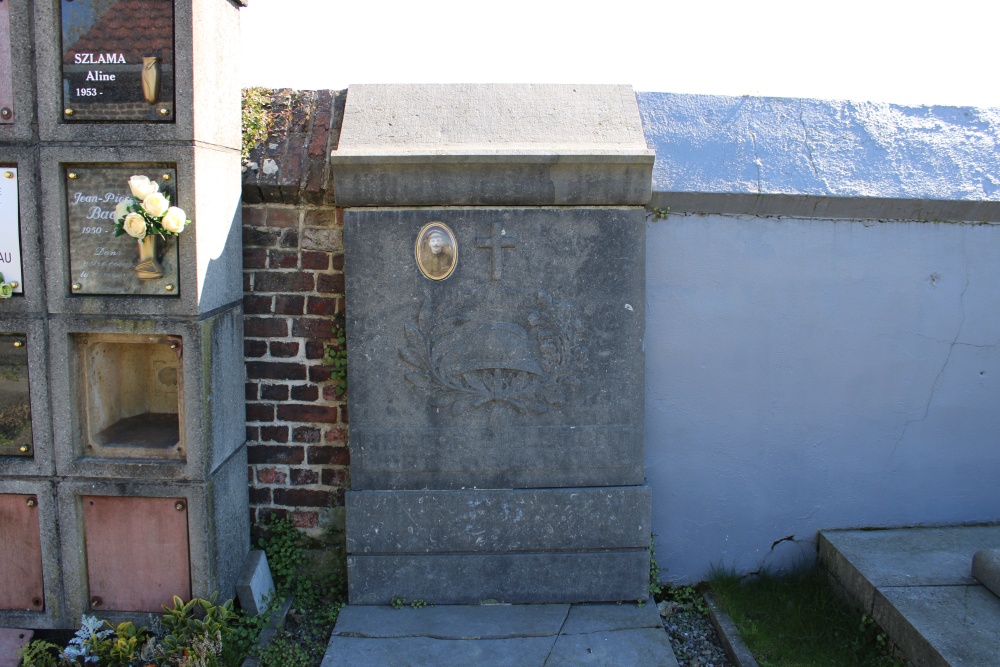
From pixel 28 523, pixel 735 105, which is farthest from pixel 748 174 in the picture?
pixel 28 523

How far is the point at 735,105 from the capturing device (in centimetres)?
348

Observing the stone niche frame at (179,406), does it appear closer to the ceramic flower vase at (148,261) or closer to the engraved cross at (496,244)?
the ceramic flower vase at (148,261)

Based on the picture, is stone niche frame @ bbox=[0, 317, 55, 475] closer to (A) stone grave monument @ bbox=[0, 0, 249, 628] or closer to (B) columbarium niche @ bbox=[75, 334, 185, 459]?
(A) stone grave monument @ bbox=[0, 0, 249, 628]

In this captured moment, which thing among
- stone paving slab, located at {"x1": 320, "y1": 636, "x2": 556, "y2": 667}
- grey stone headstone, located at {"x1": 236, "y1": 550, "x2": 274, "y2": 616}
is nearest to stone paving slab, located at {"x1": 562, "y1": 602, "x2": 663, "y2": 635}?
stone paving slab, located at {"x1": 320, "y1": 636, "x2": 556, "y2": 667}

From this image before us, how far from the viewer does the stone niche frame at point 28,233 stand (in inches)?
111

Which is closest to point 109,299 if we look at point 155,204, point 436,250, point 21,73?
point 155,204

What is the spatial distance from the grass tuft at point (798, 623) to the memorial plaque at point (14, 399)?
2.88m

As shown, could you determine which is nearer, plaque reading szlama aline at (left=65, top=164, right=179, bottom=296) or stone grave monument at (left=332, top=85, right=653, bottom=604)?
plaque reading szlama aline at (left=65, top=164, right=179, bottom=296)

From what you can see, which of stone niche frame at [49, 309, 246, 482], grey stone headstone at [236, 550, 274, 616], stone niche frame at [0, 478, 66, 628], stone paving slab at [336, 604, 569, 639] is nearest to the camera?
stone niche frame at [49, 309, 246, 482]

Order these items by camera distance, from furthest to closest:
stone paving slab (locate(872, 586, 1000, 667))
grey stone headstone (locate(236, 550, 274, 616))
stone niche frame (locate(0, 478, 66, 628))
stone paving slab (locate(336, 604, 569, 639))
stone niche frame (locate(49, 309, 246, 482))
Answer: grey stone headstone (locate(236, 550, 274, 616))
stone paving slab (locate(336, 604, 569, 639))
stone niche frame (locate(0, 478, 66, 628))
stone niche frame (locate(49, 309, 246, 482))
stone paving slab (locate(872, 586, 1000, 667))

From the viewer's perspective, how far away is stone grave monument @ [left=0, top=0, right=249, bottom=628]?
9.15 ft

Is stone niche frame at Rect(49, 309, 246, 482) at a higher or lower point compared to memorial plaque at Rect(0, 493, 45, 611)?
higher

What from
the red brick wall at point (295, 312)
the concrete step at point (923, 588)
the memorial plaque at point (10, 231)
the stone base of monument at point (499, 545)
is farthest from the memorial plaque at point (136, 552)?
the concrete step at point (923, 588)

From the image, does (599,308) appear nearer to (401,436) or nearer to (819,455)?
(401,436)
